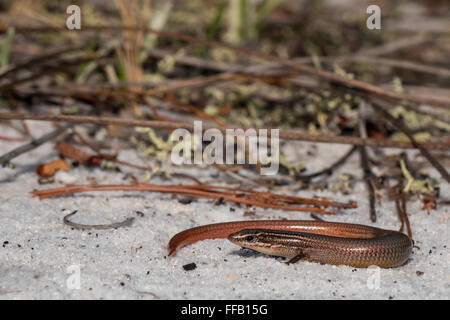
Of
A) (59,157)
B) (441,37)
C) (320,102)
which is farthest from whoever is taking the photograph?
(441,37)

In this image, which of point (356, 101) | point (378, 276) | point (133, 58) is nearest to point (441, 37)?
point (356, 101)

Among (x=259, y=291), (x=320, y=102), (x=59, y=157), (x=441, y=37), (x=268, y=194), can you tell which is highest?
(x=441, y=37)

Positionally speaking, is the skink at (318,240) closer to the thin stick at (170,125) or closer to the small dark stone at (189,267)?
the small dark stone at (189,267)

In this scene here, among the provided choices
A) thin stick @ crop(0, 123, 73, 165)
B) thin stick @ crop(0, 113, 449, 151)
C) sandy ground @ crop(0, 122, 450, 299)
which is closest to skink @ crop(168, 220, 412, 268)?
sandy ground @ crop(0, 122, 450, 299)

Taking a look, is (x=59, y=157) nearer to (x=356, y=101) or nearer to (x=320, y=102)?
(x=320, y=102)

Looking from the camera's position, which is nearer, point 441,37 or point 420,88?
point 420,88

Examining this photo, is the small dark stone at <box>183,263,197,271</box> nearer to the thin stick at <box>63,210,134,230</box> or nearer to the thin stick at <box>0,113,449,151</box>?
the thin stick at <box>63,210,134,230</box>
